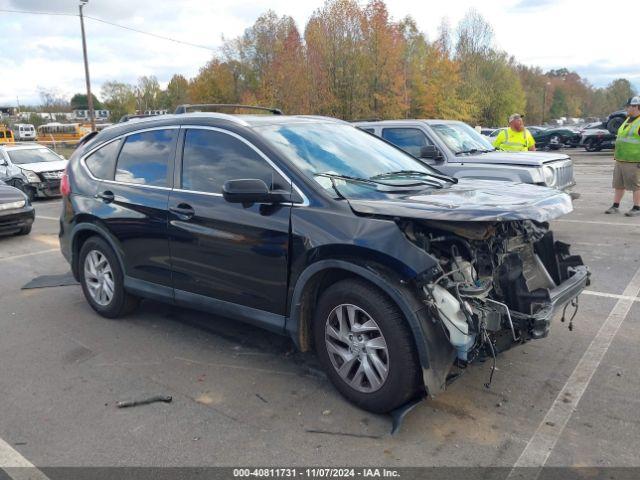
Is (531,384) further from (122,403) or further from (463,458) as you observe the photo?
(122,403)

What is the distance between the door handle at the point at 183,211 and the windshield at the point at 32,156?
48.1ft

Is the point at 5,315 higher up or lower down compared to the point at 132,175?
lower down

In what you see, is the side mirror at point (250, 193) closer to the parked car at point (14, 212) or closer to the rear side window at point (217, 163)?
the rear side window at point (217, 163)

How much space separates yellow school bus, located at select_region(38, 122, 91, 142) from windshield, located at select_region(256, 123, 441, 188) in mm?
62489

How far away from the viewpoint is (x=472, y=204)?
331cm

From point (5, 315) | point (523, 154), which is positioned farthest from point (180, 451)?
point (523, 154)

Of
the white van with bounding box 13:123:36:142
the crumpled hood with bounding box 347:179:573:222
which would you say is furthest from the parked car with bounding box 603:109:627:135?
the white van with bounding box 13:123:36:142

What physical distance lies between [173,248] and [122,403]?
→ 4.28 ft

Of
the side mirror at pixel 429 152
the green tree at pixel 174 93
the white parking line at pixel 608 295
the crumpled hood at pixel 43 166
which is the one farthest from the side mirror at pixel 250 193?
the green tree at pixel 174 93

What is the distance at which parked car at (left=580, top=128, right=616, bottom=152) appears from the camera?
28953mm

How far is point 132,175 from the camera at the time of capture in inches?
194

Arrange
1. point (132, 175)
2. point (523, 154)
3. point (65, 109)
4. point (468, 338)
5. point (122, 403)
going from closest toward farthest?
point (468, 338) → point (122, 403) → point (132, 175) → point (523, 154) → point (65, 109)

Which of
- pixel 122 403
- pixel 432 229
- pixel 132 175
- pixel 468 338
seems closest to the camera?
pixel 468 338

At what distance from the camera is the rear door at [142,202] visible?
461cm
